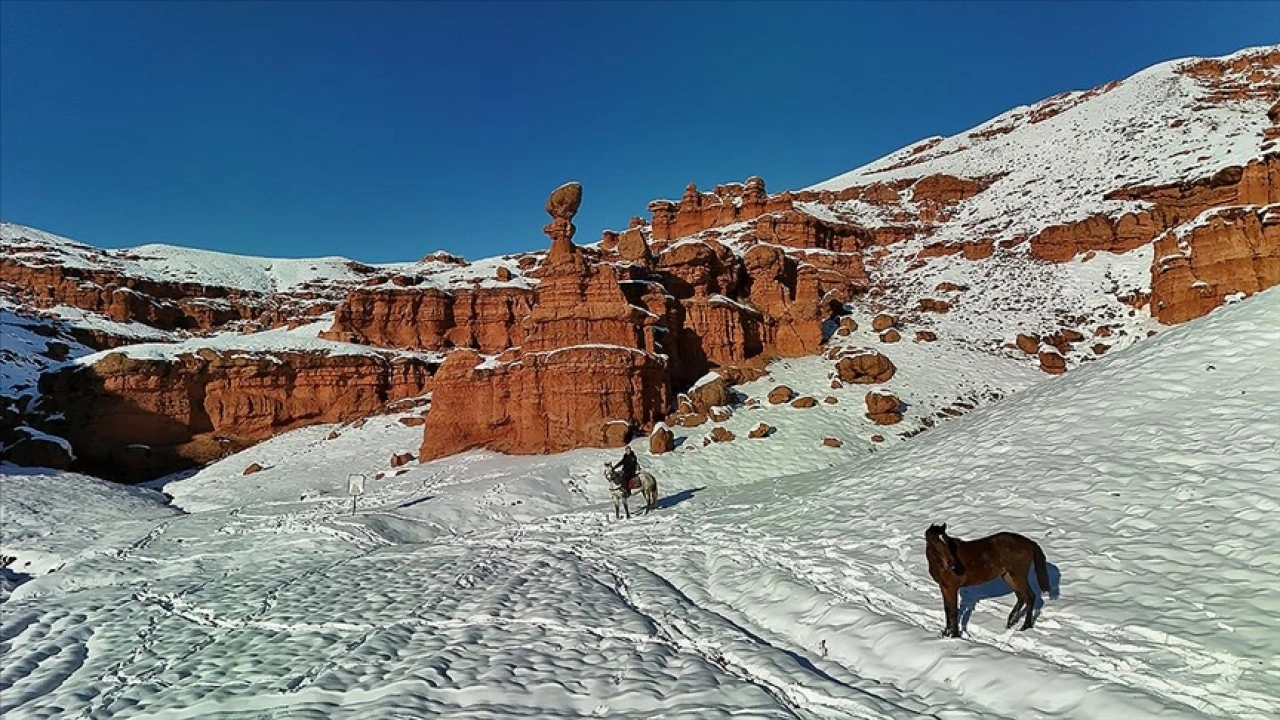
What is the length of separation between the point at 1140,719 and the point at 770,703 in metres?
3.32

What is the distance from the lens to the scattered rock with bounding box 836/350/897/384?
34375 millimetres

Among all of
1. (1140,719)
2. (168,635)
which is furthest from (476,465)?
(1140,719)

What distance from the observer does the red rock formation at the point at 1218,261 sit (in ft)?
119

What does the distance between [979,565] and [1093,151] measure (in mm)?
91047

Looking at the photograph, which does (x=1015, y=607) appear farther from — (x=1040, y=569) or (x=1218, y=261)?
(x=1218, y=261)

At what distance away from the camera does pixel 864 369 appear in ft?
113

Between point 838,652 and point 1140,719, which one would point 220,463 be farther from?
point 1140,719

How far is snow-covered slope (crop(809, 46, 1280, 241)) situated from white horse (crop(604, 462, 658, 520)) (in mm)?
54176

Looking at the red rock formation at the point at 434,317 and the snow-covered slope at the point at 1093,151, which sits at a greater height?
the snow-covered slope at the point at 1093,151

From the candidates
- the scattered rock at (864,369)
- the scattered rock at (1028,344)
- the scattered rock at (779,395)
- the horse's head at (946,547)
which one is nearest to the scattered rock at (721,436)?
the scattered rock at (779,395)

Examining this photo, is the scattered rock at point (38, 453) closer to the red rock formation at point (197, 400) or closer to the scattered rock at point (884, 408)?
the red rock formation at point (197, 400)

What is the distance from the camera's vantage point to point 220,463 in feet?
145

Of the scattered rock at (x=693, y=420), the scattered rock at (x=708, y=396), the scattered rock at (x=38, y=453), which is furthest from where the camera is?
the scattered rock at (x=38, y=453)

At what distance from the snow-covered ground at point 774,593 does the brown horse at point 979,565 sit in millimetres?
437
